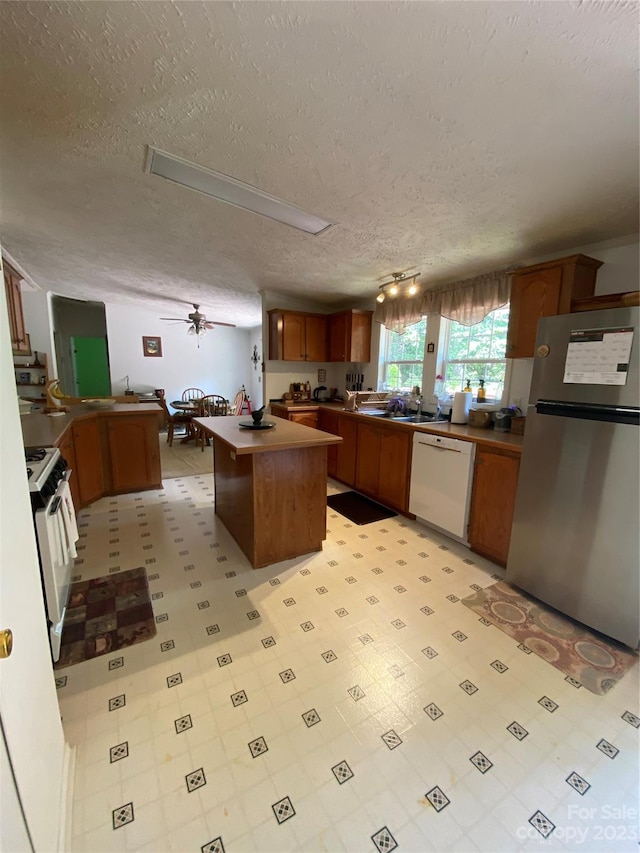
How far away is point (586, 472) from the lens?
1827 mm

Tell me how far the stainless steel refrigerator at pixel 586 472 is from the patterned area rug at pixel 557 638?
0.07 m

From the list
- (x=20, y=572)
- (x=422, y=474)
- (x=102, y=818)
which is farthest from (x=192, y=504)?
(x=20, y=572)

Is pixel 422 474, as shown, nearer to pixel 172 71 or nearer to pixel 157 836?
pixel 157 836

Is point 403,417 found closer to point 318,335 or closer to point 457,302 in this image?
point 457,302

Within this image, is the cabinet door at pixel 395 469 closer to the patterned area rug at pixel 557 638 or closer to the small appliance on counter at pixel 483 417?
the small appliance on counter at pixel 483 417

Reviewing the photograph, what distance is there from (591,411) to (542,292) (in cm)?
109

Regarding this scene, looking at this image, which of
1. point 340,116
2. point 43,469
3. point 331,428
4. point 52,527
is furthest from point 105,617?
point 331,428

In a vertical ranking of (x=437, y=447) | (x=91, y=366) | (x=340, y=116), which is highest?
(x=340, y=116)

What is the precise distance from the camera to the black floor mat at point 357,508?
3256 mm

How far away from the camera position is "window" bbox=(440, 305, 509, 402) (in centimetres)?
309

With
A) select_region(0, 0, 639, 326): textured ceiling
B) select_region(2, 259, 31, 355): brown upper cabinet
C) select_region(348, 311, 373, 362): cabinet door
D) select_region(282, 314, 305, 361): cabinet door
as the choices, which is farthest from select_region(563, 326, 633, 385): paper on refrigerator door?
select_region(2, 259, 31, 355): brown upper cabinet

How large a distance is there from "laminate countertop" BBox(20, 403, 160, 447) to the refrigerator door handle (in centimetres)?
281

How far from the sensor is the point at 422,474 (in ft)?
9.71

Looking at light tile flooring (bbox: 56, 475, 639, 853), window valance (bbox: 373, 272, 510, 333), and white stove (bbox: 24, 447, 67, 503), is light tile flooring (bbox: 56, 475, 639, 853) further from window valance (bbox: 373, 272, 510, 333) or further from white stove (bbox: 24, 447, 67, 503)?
window valance (bbox: 373, 272, 510, 333)
